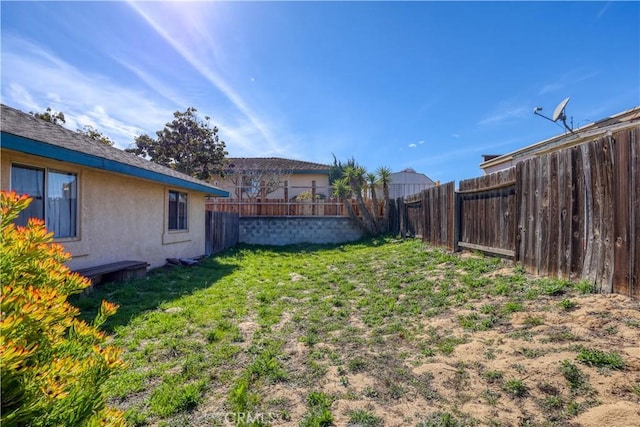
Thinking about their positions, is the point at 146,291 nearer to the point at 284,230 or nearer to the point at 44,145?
the point at 44,145

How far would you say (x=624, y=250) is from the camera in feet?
10.3

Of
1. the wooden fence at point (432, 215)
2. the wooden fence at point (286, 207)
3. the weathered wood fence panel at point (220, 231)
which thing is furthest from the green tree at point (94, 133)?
the wooden fence at point (432, 215)

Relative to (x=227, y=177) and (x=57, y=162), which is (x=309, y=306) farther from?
(x=227, y=177)

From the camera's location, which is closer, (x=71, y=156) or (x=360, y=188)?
(x=71, y=156)

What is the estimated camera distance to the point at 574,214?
3838 mm

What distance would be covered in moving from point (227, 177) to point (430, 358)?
20.4 metres

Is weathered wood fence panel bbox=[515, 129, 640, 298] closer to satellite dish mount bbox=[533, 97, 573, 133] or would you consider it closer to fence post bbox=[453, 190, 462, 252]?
fence post bbox=[453, 190, 462, 252]

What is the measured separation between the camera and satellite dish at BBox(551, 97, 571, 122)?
8.16 m

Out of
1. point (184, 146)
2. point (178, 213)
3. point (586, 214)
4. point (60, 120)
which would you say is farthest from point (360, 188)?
point (60, 120)

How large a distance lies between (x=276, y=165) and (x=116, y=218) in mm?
15657

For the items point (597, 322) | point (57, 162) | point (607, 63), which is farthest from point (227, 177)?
point (597, 322)

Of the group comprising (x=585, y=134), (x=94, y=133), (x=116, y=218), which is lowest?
(x=116, y=218)

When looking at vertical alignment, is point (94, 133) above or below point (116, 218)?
above

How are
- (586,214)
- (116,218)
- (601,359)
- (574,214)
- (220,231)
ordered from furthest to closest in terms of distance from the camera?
(220,231) → (116,218) → (574,214) → (586,214) → (601,359)
